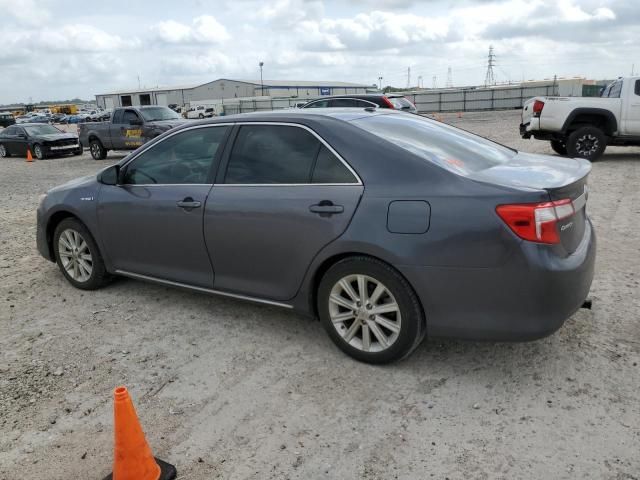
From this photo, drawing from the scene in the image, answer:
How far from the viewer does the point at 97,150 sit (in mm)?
18562

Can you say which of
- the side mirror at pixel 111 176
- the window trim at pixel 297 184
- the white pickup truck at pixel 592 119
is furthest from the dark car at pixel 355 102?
the window trim at pixel 297 184

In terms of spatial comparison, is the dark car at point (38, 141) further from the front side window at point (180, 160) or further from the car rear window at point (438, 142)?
the car rear window at point (438, 142)

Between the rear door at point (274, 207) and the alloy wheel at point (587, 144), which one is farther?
the alloy wheel at point (587, 144)

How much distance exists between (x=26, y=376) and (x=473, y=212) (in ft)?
10.1

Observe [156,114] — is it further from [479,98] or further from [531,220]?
[479,98]

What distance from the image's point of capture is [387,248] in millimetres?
3248

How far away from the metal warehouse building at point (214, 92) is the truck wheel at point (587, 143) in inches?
3279

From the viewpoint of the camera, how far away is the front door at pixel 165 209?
4.22 metres

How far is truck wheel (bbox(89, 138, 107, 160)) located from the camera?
18.4m

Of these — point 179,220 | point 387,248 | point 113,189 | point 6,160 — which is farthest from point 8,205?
point 6,160

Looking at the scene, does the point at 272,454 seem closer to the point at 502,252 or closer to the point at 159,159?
the point at 502,252

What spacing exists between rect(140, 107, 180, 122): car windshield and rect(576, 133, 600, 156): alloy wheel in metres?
11.5

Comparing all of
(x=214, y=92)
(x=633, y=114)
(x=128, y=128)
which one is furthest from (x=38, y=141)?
(x=214, y=92)

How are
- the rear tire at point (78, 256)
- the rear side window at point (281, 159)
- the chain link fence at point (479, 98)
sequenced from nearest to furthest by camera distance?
the rear side window at point (281, 159), the rear tire at point (78, 256), the chain link fence at point (479, 98)
